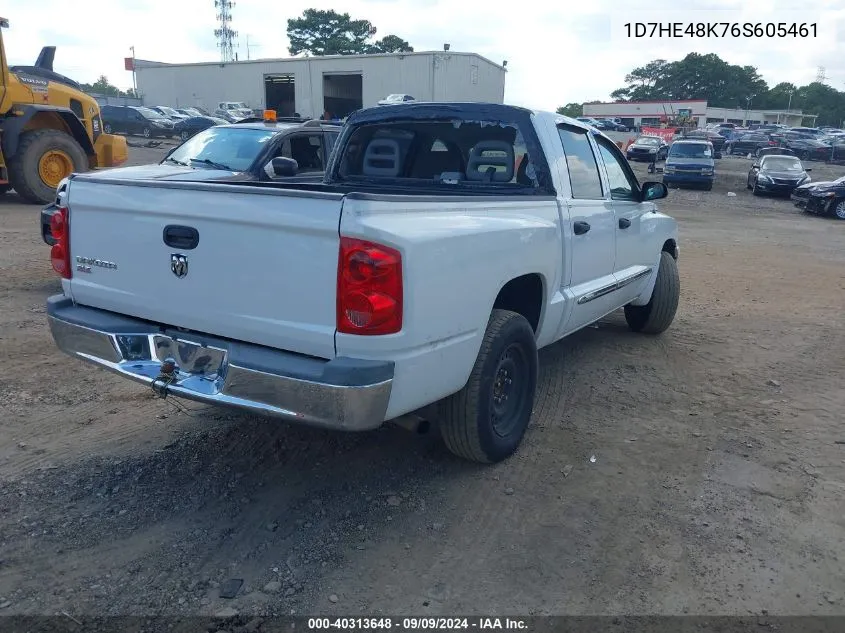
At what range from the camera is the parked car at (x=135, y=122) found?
34.0 m

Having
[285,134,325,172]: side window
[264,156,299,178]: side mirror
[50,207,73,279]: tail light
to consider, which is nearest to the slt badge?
[50,207,73,279]: tail light

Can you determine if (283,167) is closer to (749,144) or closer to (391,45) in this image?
(749,144)

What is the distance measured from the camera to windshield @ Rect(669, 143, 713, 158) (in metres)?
25.6

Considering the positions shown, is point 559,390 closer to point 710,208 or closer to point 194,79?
point 710,208

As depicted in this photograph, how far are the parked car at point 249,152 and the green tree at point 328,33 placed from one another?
68.3 m

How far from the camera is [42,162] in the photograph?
12711 mm

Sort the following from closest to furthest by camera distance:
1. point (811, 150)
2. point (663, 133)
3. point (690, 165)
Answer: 1. point (690, 165)
2. point (811, 150)
3. point (663, 133)

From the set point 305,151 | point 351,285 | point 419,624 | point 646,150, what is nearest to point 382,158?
point 351,285

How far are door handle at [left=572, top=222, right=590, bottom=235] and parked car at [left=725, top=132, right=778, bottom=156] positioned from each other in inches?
1877

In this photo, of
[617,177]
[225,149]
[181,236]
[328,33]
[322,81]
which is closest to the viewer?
[181,236]

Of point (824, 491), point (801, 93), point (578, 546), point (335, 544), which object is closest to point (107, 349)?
point (335, 544)

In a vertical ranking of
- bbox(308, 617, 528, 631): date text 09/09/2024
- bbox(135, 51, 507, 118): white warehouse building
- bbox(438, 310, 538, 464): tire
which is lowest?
bbox(308, 617, 528, 631): date text 09/09/2024

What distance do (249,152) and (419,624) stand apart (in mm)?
7025

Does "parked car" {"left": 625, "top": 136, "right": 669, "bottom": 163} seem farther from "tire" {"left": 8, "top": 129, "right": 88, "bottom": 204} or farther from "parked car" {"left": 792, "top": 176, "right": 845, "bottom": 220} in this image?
"tire" {"left": 8, "top": 129, "right": 88, "bottom": 204}
